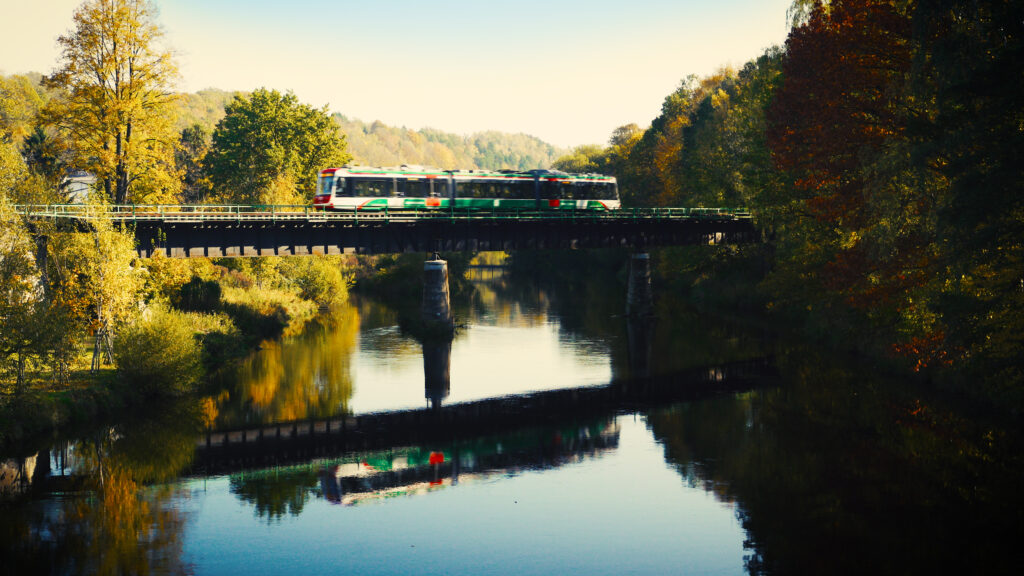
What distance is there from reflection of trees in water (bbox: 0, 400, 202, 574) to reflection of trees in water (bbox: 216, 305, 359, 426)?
5.01 meters

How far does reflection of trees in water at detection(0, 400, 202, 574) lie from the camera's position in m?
20.8

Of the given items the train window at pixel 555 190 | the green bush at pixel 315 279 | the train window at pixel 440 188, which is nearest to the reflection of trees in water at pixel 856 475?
the train window at pixel 440 188

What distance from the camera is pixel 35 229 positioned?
3838 cm

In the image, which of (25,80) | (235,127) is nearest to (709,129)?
(235,127)

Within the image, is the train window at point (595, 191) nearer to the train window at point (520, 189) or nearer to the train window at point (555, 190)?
the train window at point (555, 190)

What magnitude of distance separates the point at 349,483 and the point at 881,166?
26.5 m

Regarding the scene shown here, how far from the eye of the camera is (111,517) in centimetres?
2395

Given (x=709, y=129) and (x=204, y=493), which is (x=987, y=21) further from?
(x=709, y=129)

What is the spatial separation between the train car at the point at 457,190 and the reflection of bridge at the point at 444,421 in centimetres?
2204

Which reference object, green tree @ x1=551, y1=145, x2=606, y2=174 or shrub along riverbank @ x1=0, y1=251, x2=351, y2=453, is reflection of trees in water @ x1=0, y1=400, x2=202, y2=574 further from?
green tree @ x1=551, y1=145, x2=606, y2=174

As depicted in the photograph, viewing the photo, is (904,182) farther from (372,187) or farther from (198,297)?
(198,297)

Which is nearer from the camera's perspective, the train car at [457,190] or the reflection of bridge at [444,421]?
the reflection of bridge at [444,421]

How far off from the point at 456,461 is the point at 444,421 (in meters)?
5.97

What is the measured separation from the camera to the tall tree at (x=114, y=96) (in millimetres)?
45281
